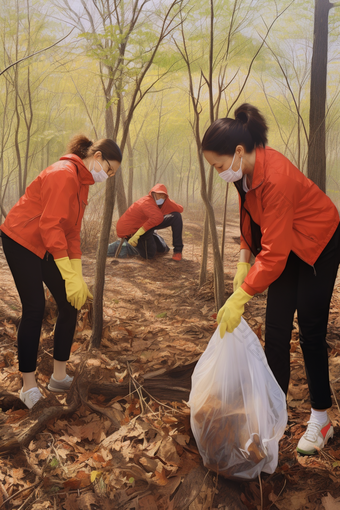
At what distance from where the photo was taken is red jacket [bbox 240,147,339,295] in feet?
4.37

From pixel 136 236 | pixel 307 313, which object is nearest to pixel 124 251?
pixel 136 236

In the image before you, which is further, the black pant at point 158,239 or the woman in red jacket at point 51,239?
the black pant at point 158,239

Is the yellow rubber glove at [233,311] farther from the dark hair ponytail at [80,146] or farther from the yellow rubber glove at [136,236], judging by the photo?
the yellow rubber glove at [136,236]

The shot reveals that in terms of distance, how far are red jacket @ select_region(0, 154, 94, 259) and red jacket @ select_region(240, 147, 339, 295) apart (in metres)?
0.88

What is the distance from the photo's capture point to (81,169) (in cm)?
182

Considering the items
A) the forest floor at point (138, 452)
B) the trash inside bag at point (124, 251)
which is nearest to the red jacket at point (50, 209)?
the forest floor at point (138, 452)

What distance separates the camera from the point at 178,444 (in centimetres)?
154

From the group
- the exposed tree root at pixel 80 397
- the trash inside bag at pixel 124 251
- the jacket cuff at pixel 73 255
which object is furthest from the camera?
the trash inside bag at pixel 124 251

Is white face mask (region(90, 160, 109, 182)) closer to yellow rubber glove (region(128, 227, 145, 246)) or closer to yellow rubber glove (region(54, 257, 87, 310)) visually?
yellow rubber glove (region(54, 257, 87, 310))

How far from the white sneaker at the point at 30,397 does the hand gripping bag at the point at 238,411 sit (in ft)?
2.83

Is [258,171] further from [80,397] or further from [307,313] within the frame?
[80,397]

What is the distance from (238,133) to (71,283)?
107cm

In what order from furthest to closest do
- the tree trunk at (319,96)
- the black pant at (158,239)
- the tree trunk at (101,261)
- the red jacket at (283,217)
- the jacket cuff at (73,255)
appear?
the black pant at (158,239) < the tree trunk at (319,96) < the tree trunk at (101,261) < the jacket cuff at (73,255) < the red jacket at (283,217)

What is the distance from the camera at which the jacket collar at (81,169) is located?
182 cm
